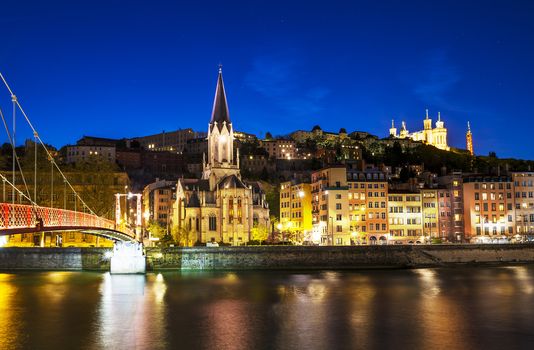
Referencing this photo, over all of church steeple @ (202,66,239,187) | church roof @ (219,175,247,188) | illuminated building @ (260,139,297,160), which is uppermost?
illuminated building @ (260,139,297,160)

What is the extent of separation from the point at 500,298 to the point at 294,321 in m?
13.4

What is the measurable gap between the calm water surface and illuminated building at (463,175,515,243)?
25840mm

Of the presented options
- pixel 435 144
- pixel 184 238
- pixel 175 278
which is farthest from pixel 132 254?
pixel 435 144

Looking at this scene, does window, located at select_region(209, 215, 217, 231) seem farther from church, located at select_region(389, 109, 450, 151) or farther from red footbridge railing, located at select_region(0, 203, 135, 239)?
church, located at select_region(389, 109, 450, 151)

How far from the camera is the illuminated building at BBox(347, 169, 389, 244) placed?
234ft

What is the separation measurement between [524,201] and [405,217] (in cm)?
1448

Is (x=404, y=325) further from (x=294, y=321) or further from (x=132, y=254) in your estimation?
(x=132, y=254)

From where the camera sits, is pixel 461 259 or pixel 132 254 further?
pixel 461 259

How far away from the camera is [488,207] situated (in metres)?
74.5

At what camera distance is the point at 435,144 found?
591 ft

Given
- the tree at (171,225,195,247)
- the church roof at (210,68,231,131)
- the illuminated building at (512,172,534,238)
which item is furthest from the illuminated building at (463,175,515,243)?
the tree at (171,225,195,247)

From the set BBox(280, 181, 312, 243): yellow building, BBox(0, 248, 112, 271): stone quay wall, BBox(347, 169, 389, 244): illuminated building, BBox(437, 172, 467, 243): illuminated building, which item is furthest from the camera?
BBox(280, 181, 312, 243): yellow building

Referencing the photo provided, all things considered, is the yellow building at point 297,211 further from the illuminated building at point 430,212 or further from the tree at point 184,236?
the illuminated building at point 430,212

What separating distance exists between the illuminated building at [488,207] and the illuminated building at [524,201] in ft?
2.09
